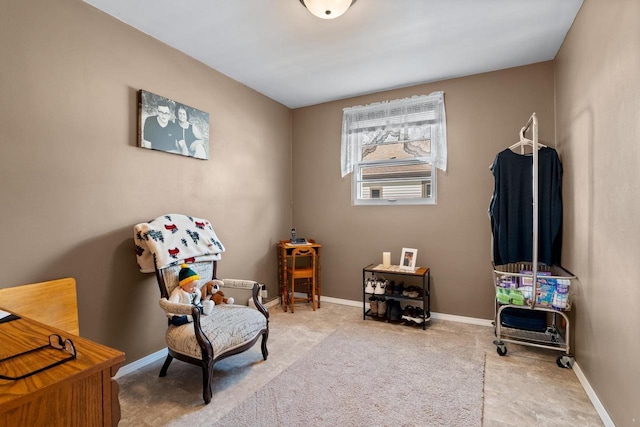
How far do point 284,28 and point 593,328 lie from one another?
302 centimetres

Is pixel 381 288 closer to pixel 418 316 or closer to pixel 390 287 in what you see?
pixel 390 287

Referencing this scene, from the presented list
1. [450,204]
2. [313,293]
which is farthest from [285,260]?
[450,204]

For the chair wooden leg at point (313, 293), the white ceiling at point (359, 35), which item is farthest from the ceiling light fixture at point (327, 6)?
the chair wooden leg at point (313, 293)

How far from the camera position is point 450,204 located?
3463mm

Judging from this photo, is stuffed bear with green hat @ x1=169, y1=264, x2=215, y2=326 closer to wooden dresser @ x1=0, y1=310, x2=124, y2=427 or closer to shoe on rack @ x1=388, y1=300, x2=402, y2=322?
wooden dresser @ x1=0, y1=310, x2=124, y2=427

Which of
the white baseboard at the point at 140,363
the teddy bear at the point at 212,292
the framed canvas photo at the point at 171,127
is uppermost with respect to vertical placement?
the framed canvas photo at the point at 171,127

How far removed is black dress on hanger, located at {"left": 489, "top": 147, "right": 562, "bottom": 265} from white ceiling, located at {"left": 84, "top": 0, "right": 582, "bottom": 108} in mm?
963

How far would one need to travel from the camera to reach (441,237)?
11.5 ft

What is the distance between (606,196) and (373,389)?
6.05ft

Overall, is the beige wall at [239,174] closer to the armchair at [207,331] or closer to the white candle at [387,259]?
the white candle at [387,259]

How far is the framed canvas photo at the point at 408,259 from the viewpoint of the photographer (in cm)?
347

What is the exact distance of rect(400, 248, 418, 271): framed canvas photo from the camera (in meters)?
3.47

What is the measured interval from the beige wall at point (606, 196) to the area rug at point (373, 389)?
728mm

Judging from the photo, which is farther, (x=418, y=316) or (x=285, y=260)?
(x=285, y=260)
